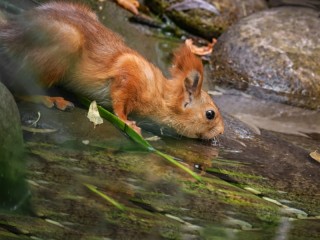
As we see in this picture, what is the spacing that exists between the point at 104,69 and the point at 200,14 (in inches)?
178

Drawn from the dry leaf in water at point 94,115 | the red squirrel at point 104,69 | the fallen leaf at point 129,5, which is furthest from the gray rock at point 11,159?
the fallen leaf at point 129,5

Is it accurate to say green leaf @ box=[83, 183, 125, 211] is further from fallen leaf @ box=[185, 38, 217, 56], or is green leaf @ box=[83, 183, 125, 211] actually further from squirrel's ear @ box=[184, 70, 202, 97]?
fallen leaf @ box=[185, 38, 217, 56]

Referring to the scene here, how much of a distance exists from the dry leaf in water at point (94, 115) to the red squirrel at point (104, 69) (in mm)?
186

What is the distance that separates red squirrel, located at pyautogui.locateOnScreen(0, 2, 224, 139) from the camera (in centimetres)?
479

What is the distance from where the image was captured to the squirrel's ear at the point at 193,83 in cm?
511

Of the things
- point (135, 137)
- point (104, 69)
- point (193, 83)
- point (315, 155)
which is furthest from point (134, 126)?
point (315, 155)

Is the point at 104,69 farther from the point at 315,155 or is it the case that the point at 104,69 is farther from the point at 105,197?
the point at 315,155

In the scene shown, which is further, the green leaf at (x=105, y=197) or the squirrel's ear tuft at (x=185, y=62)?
the squirrel's ear tuft at (x=185, y=62)

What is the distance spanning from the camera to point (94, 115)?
4.77 m

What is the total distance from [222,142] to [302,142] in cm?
122

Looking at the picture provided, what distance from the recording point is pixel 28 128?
438 centimetres

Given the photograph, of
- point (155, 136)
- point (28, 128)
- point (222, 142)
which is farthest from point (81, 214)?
point (222, 142)

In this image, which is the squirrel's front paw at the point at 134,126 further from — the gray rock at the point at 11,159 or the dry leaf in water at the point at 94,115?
the gray rock at the point at 11,159

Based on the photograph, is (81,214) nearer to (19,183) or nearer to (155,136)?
(19,183)
